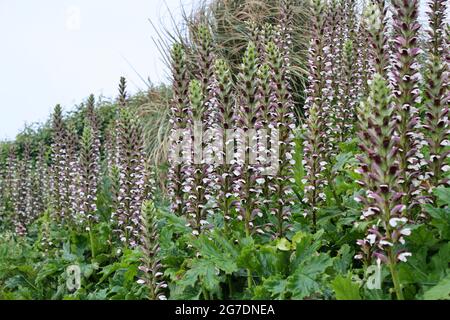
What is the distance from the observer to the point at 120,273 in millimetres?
5047

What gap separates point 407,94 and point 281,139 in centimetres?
113

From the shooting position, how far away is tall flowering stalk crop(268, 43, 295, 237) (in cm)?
437

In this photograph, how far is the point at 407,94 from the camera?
3.61 m

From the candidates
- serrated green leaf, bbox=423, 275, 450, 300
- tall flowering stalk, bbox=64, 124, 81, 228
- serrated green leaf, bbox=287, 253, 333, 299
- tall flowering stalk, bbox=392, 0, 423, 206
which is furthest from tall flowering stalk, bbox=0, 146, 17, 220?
serrated green leaf, bbox=423, 275, 450, 300

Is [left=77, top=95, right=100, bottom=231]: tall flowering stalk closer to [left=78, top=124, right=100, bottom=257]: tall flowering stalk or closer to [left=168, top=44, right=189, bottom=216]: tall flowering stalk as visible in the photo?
[left=78, top=124, right=100, bottom=257]: tall flowering stalk

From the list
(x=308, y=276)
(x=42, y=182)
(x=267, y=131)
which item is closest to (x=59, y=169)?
(x=42, y=182)

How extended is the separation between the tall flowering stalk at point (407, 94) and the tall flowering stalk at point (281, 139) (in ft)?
3.31

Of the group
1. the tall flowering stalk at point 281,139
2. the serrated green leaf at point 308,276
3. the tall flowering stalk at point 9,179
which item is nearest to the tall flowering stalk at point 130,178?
the tall flowering stalk at point 281,139

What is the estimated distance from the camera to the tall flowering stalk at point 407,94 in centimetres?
356

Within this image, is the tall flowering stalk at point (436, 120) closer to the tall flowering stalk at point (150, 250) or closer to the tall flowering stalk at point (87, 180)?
the tall flowering stalk at point (150, 250)

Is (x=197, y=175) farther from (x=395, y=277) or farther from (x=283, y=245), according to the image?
(x=395, y=277)

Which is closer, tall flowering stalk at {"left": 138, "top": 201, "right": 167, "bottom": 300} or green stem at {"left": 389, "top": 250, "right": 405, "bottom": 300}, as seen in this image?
green stem at {"left": 389, "top": 250, "right": 405, "bottom": 300}

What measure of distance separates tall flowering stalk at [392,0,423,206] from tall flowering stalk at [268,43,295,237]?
1.01 meters
